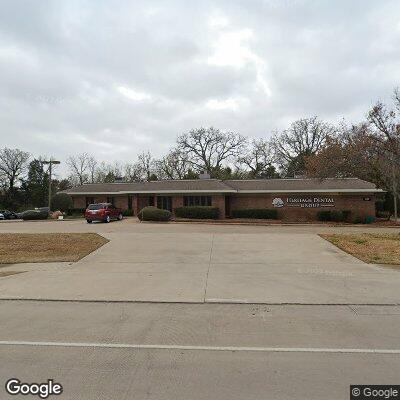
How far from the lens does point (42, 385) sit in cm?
407

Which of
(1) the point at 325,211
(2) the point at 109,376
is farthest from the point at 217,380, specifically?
(1) the point at 325,211

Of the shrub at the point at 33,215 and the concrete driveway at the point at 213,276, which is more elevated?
the shrub at the point at 33,215

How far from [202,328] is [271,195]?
1131 inches

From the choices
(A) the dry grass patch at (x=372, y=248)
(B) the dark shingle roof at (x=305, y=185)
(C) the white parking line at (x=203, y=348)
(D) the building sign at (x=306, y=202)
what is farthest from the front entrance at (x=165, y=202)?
(C) the white parking line at (x=203, y=348)

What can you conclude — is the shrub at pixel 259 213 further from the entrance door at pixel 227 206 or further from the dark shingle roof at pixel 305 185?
the dark shingle roof at pixel 305 185

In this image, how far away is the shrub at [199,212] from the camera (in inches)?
1268

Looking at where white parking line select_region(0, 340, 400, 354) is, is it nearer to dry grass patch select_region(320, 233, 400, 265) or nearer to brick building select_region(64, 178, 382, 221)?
dry grass patch select_region(320, 233, 400, 265)

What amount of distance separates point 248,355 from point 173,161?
62.3m

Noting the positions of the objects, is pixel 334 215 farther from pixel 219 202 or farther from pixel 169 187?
pixel 169 187

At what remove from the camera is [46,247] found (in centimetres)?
1574

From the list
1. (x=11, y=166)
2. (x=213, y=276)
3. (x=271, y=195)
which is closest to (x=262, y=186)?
(x=271, y=195)

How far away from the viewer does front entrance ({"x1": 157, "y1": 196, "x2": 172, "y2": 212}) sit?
3573cm

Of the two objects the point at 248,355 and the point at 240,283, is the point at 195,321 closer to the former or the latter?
the point at 248,355

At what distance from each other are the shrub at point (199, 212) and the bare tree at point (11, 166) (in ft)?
166
